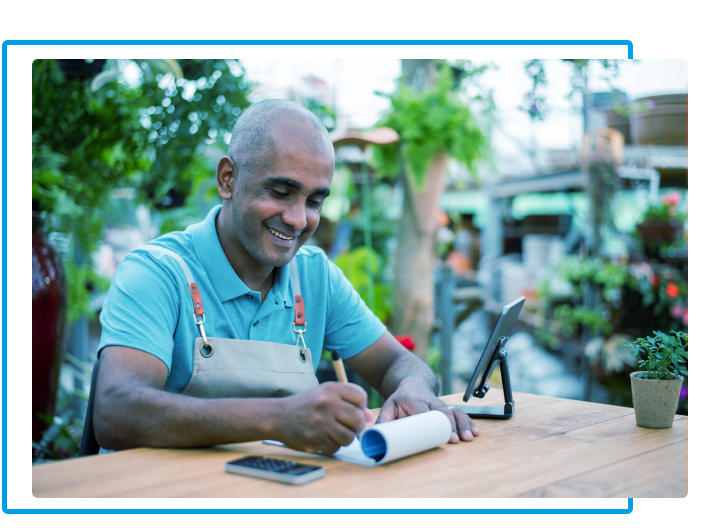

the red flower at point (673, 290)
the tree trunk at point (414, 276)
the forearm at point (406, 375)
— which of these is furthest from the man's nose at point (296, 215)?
the red flower at point (673, 290)

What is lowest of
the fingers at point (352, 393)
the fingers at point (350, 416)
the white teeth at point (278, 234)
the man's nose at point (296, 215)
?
the fingers at point (350, 416)

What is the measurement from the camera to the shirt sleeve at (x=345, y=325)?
2.28m

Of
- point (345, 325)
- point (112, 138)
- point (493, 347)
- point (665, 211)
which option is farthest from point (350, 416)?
point (665, 211)

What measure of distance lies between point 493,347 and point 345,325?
63 centimetres

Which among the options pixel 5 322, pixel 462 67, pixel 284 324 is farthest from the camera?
pixel 462 67

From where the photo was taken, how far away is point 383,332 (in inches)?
91.5

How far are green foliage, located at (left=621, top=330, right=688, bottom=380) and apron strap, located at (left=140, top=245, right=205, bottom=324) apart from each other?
48.2 inches

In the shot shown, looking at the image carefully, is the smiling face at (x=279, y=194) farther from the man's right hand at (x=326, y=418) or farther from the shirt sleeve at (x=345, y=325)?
the man's right hand at (x=326, y=418)

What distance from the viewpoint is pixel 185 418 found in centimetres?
144

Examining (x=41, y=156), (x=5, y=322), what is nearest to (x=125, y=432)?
(x=5, y=322)

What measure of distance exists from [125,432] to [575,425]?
4.00ft

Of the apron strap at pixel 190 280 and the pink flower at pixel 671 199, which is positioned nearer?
the apron strap at pixel 190 280

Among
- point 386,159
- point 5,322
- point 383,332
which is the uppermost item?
point 386,159

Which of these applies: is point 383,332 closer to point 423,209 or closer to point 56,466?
point 56,466
